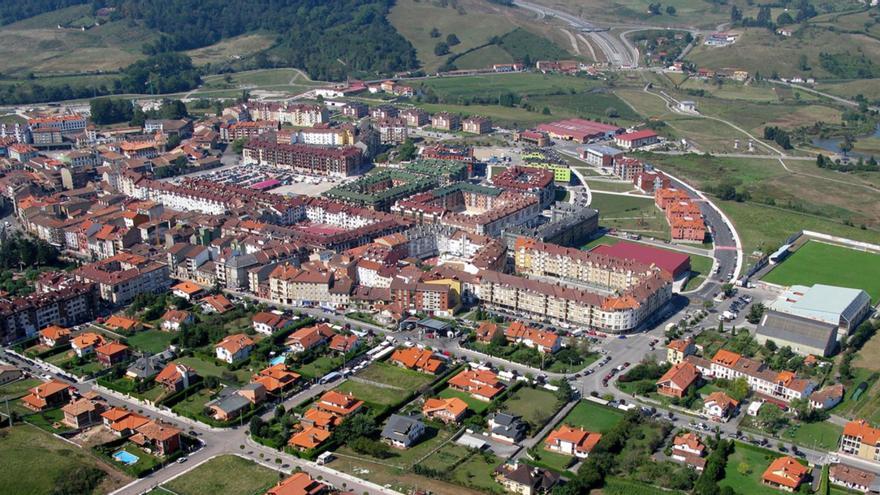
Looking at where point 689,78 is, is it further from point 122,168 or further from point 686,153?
point 122,168

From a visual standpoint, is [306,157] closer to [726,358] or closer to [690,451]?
[726,358]

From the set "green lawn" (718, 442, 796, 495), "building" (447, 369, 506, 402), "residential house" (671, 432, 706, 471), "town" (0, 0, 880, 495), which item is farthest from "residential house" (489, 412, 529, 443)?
"green lawn" (718, 442, 796, 495)

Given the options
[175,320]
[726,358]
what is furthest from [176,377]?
[726,358]

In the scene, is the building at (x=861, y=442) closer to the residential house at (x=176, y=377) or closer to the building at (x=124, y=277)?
the residential house at (x=176, y=377)

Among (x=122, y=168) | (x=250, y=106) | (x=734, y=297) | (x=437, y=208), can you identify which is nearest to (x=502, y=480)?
(x=734, y=297)

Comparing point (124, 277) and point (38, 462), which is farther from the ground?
point (124, 277)

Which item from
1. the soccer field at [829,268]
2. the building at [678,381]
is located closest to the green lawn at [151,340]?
the building at [678,381]
